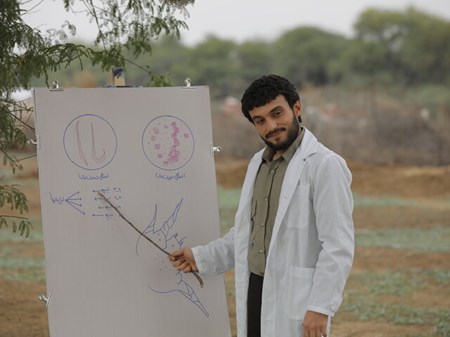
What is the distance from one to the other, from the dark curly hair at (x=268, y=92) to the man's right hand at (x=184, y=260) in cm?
85

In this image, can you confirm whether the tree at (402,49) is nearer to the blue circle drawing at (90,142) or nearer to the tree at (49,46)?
the tree at (49,46)

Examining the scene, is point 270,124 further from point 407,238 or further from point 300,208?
point 407,238

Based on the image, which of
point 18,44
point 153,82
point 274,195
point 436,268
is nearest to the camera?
point 274,195

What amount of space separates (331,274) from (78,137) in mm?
1356

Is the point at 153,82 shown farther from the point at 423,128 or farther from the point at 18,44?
the point at 423,128

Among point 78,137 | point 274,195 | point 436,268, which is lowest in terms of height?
point 436,268

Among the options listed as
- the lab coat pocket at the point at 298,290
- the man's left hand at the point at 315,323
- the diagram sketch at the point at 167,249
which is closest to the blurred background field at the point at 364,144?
the diagram sketch at the point at 167,249

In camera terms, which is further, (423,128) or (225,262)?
(423,128)

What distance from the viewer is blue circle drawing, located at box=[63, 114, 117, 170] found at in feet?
11.5

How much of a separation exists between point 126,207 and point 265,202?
2.64 ft

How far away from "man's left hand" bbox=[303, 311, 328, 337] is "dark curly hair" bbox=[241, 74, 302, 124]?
79cm

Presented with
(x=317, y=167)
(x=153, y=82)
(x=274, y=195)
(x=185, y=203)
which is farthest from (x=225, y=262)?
(x=153, y=82)

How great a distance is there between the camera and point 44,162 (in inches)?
135

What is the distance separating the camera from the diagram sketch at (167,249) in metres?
3.61
